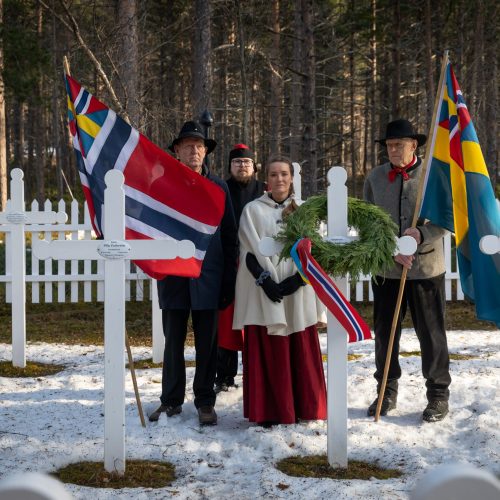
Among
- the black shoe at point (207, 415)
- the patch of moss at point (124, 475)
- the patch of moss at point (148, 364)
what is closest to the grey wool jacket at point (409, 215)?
the black shoe at point (207, 415)

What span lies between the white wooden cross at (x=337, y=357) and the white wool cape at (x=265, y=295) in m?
0.81

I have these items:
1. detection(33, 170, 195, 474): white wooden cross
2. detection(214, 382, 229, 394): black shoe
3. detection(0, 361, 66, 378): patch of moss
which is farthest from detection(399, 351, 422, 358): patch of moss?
detection(33, 170, 195, 474): white wooden cross

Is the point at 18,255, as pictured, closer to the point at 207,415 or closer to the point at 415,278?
the point at 207,415

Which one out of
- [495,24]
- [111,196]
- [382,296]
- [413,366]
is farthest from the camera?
[495,24]

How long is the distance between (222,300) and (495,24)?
1997cm

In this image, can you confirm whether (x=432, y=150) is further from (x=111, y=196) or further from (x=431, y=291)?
(x=111, y=196)

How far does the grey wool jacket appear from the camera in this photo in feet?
19.0

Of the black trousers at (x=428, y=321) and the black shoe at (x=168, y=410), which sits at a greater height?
the black trousers at (x=428, y=321)

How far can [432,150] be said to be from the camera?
18.1ft

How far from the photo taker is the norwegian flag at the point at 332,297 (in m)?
4.76

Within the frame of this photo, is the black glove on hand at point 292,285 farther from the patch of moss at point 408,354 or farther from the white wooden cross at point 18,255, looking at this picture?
the white wooden cross at point 18,255

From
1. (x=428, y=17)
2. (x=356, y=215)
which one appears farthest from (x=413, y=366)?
(x=428, y=17)

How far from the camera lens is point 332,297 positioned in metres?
4.78

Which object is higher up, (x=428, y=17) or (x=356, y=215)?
(x=428, y=17)
